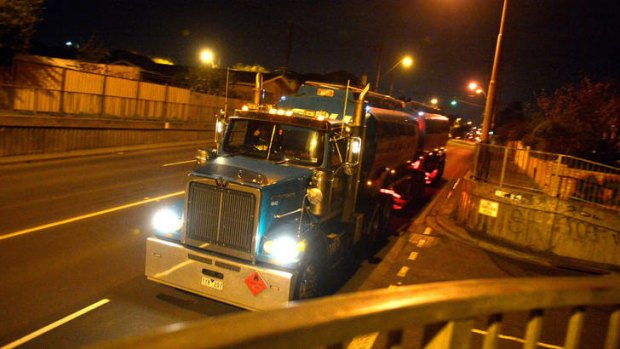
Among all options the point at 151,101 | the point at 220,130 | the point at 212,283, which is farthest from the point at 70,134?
the point at 212,283

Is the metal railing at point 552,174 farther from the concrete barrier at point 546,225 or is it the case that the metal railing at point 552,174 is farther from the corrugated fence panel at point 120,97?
the corrugated fence panel at point 120,97

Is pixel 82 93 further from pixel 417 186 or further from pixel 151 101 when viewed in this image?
pixel 417 186

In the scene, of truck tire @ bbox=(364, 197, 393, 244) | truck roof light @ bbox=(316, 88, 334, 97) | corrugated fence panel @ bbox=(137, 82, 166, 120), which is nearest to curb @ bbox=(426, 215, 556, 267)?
truck tire @ bbox=(364, 197, 393, 244)

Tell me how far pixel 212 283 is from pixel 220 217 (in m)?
0.85

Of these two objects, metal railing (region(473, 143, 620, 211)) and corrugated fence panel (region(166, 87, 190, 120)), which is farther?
corrugated fence panel (region(166, 87, 190, 120))

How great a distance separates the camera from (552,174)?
41.5ft

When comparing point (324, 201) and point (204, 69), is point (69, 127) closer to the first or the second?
point (324, 201)

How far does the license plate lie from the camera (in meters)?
6.72

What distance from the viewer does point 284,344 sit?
1.57m

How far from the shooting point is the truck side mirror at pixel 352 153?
8.83 m

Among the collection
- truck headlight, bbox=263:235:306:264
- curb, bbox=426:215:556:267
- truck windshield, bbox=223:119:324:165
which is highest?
truck windshield, bbox=223:119:324:165

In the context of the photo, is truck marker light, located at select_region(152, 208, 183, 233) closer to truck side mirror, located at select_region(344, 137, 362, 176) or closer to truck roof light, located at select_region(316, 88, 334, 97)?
truck side mirror, located at select_region(344, 137, 362, 176)

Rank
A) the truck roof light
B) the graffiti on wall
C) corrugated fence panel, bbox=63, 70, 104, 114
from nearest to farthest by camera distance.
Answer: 1. the truck roof light
2. the graffiti on wall
3. corrugated fence panel, bbox=63, 70, 104, 114

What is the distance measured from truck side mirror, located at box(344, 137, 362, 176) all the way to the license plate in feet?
10.2
